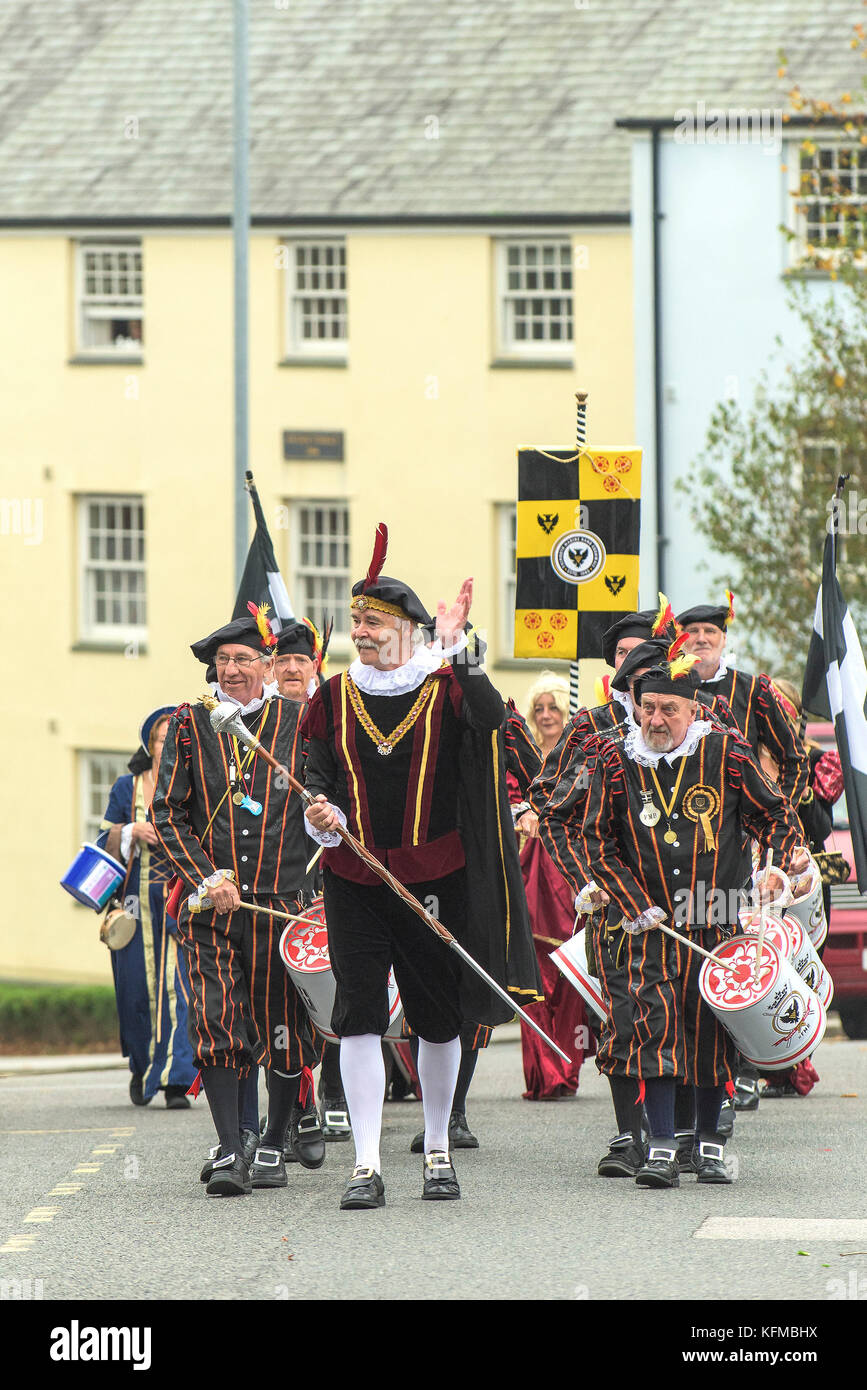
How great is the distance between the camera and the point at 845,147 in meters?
20.5

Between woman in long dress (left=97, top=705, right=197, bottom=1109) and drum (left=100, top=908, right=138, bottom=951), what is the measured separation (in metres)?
0.13

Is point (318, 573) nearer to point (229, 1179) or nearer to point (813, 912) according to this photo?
point (813, 912)

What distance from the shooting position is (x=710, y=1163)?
803 cm

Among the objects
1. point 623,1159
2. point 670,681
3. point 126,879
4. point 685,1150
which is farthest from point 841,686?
point 126,879

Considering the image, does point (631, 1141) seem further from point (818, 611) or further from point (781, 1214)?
point (818, 611)

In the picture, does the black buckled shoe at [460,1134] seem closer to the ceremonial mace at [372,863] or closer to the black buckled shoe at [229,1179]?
the black buckled shoe at [229,1179]

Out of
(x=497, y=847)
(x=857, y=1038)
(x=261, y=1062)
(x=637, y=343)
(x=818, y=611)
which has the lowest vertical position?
(x=857, y=1038)

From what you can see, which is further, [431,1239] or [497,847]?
[497,847]

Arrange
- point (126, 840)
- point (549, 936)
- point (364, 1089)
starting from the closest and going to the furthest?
1. point (364, 1089)
2. point (549, 936)
3. point (126, 840)

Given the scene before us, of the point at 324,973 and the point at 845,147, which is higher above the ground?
the point at 845,147

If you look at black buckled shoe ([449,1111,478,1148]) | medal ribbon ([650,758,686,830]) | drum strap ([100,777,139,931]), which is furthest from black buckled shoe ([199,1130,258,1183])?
drum strap ([100,777,139,931])

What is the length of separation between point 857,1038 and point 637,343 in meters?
12.1

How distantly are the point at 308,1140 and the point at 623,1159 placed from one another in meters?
1.18
